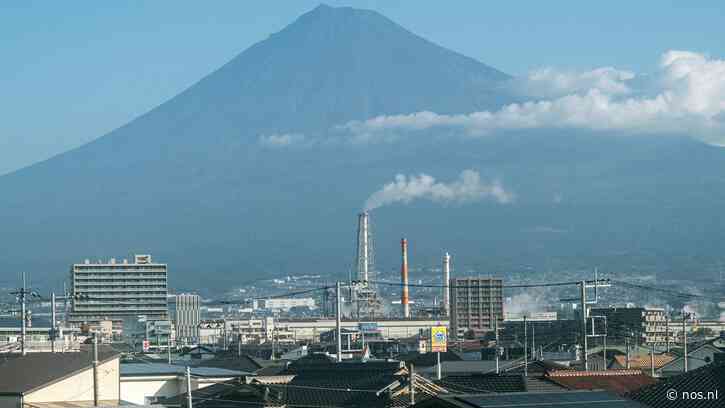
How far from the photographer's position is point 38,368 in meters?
27.0

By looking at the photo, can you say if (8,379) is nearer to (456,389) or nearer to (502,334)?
(456,389)

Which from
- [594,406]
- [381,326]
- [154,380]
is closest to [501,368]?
[154,380]

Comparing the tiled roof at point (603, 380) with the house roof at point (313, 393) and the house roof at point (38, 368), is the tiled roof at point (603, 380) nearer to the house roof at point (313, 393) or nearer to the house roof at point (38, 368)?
the house roof at point (313, 393)

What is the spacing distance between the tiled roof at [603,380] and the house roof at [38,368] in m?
8.16

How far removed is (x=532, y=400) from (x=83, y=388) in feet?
33.8

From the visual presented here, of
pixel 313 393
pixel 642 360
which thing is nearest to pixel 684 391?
pixel 313 393

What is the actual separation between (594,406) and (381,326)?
13561cm

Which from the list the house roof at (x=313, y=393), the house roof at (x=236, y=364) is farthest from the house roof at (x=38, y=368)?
the house roof at (x=236, y=364)

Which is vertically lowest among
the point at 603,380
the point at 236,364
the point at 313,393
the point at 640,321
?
the point at 640,321

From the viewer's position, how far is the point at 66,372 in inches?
1046

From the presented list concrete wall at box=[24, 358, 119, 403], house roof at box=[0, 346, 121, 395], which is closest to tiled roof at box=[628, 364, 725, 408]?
concrete wall at box=[24, 358, 119, 403]

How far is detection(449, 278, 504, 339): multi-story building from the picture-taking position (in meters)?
172

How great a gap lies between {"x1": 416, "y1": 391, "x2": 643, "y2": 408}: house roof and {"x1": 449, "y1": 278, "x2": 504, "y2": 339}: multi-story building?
14967 cm

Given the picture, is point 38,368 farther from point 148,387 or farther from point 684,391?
point 684,391
